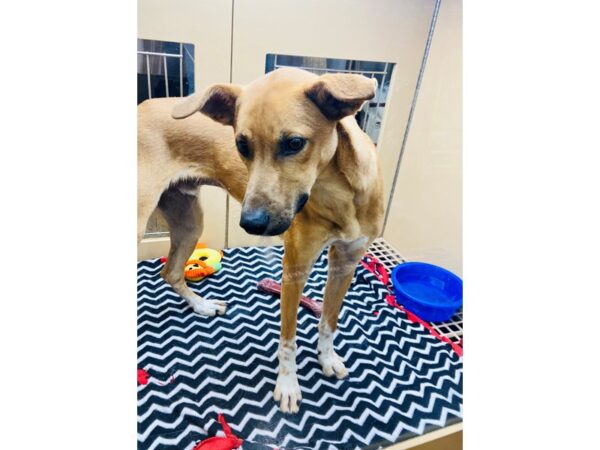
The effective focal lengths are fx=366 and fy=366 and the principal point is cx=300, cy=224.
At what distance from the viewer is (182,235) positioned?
2.82 feet

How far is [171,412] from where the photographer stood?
2.67ft

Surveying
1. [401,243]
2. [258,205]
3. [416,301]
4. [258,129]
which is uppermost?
[258,129]

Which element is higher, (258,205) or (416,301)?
(258,205)

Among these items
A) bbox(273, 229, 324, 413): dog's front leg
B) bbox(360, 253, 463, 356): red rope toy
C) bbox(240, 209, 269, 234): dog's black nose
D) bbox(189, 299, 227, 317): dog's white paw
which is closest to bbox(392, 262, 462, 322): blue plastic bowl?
bbox(360, 253, 463, 356): red rope toy

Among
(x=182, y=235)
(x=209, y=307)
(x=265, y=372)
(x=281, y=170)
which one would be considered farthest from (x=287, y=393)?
(x=281, y=170)

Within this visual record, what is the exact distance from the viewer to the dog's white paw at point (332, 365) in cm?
97

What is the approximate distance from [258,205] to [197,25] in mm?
360

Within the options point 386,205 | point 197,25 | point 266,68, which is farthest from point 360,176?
point 197,25

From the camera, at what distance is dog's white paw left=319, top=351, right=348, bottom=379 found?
3.18 feet

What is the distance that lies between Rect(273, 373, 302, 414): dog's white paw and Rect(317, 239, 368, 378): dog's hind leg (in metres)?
0.10

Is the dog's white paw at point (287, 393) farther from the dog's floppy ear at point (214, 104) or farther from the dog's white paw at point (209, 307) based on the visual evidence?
the dog's floppy ear at point (214, 104)

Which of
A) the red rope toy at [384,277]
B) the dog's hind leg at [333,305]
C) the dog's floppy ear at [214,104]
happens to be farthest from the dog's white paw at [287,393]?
the dog's floppy ear at [214,104]

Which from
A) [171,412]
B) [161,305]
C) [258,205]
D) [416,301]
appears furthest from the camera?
[416,301]
